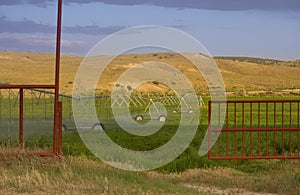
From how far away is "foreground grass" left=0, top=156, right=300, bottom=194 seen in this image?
31.2 feet

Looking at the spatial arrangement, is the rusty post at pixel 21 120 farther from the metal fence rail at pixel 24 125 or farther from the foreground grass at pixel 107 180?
the foreground grass at pixel 107 180

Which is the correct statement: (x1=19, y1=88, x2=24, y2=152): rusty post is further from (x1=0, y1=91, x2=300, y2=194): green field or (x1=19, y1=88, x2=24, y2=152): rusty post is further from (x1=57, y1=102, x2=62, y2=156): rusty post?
(x1=57, y1=102, x2=62, y2=156): rusty post

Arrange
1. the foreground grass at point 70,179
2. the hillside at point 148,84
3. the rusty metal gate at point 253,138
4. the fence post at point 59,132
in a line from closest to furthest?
the foreground grass at point 70,179
the fence post at point 59,132
the rusty metal gate at point 253,138
the hillside at point 148,84

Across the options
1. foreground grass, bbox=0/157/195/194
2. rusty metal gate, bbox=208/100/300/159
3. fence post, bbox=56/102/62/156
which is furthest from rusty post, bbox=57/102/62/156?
rusty metal gate, bbox=208/100/300/159

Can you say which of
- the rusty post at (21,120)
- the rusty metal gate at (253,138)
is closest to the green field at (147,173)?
the rusty metal gate at (253,138)

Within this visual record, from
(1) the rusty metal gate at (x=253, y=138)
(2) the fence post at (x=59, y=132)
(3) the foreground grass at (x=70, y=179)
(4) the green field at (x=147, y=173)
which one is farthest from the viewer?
(1) the rusty metal gate at (x=253, y=138)

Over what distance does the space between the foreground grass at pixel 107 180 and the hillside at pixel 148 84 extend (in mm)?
50861

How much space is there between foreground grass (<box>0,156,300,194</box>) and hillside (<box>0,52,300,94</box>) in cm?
5086

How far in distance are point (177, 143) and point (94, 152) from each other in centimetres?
484

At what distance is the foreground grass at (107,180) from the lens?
9.51 metres

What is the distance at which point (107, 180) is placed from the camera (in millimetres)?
10055

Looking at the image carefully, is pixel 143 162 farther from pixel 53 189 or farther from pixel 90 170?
pixel 53 189

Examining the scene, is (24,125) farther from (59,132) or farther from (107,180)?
(107,180)

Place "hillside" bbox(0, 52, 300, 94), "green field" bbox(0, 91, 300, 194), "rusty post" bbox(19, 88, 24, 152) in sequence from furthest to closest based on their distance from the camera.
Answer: "hillside" bbox(0, 52, 300, 94) < "rusty post" bbox(19, 88, 24, 152) < "green field" bbox(0, 91, 300, 194)
